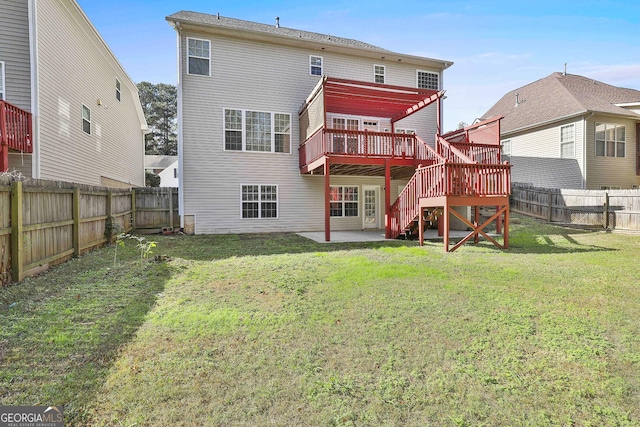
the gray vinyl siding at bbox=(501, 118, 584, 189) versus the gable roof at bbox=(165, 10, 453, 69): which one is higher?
the gable roof at bbox=(165, 10, 453, 69)

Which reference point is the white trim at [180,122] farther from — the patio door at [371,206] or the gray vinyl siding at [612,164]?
the gray vinyl siding at [612,164]

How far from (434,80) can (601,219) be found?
9003 mm

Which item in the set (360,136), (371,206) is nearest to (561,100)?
(371,206)

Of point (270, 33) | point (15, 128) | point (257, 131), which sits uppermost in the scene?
point (270, 33)

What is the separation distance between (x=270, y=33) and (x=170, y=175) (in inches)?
1006

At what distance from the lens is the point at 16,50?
8.74 meters

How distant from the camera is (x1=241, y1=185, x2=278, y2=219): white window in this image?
1285 cm

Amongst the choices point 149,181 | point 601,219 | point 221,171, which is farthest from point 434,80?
point 149,181

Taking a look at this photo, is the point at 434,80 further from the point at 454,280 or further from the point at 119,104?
the point at 119,104

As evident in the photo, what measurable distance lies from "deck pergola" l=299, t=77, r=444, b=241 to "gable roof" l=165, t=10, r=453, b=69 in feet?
8.96

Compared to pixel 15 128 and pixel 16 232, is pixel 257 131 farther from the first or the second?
pixel 16 232

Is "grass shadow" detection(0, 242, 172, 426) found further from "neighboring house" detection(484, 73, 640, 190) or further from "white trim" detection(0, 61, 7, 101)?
"neighboring house" detection(484, 73, 640, 190)

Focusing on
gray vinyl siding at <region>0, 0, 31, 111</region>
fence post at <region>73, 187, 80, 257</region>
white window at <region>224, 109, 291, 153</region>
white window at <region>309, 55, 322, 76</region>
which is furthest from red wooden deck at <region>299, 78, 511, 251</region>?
gray vinyl siding at <region>0, 0, 31, 111</region>

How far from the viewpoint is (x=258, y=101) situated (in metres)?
12.9
